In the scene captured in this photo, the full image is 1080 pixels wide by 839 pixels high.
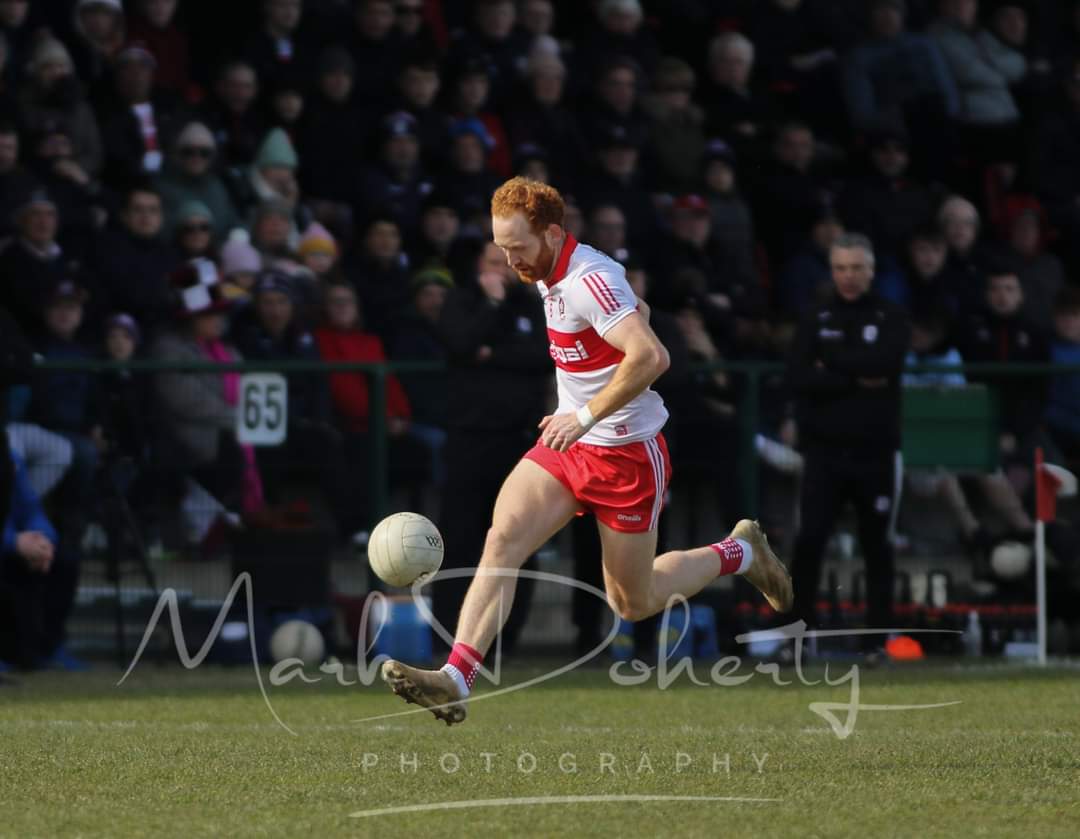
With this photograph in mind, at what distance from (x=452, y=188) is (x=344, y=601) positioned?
4307 mm

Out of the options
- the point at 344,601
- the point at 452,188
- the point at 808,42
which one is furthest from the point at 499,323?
the point at 808,42

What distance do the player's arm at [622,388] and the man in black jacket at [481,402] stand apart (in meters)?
4.62

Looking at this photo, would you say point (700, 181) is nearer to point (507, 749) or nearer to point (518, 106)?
point (518, 106)

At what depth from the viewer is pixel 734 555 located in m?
9.91

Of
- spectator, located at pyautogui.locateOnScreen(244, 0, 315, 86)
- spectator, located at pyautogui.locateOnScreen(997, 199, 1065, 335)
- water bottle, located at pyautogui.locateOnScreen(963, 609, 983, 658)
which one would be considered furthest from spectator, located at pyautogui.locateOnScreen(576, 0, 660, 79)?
water bottle, located at pyautogui.locateOnScreen(963, 609, 983, 658)

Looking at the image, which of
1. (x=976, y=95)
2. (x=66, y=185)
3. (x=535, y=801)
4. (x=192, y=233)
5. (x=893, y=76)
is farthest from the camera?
(x=976, y=95)

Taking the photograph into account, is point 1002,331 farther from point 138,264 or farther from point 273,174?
point 138,264

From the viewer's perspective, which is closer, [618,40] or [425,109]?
[425,109]

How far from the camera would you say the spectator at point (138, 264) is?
46.5 ft

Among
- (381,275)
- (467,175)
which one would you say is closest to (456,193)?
(467,175)

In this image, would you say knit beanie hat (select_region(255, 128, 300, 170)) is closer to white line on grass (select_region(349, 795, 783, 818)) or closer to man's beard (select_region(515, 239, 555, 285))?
man's beard (select_region(515, 239, 555, 285))

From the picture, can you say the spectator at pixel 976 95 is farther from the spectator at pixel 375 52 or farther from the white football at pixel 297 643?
the white football at pixel 297 643

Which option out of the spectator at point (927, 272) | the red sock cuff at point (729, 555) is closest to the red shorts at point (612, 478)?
the red sock cuff at point (729, 555)

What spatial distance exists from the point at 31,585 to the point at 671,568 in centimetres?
467
